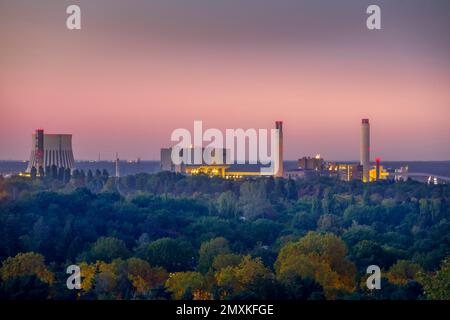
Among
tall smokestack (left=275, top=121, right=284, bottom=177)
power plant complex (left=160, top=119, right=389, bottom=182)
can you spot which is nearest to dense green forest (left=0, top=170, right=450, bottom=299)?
tall smokestack (left=275, top=121, right=284, bottom=177)

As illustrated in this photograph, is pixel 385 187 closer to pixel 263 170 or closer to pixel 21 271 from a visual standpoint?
pixel 263 170

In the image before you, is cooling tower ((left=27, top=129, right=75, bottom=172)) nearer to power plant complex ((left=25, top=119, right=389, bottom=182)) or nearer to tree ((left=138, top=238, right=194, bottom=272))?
power plant complex ((left=25, top=119, right=389, bottom=182))

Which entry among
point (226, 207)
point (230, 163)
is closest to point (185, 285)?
point (226, 207)

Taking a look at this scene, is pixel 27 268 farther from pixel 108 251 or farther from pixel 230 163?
pixel 230 163

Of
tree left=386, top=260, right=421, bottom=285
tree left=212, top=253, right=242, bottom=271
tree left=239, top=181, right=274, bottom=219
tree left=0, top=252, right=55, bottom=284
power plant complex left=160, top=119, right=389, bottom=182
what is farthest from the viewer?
power plant complex left=160, top=119, right=389, bottom=182

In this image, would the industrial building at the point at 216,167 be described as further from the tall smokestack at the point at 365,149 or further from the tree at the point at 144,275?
the tree at the point at 144,275
